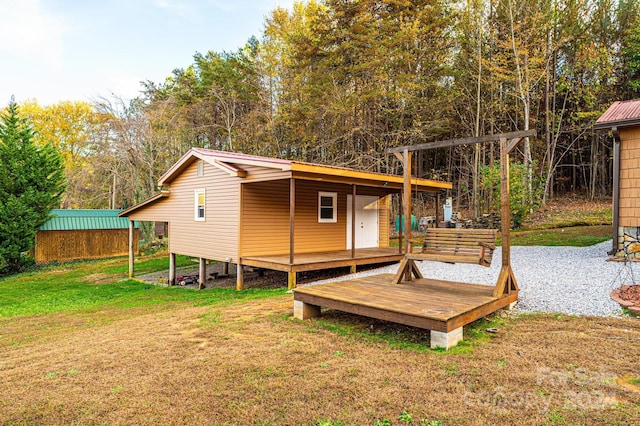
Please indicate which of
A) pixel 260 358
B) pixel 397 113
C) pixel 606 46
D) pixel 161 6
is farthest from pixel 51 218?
pixel 606 46

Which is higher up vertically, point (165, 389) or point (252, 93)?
point (252, 93)

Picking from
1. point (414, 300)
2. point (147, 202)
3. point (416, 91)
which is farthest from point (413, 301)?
point (416, 91)

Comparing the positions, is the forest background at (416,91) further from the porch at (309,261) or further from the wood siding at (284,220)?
the porch at (309,261)

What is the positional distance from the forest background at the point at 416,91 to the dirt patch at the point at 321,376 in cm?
1295

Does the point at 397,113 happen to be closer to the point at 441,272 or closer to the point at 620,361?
the point at 441,272

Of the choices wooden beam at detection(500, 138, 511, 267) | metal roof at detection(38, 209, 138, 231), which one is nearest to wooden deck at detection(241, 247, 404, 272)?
wooden beam at detection(500, 138, 511, 267)

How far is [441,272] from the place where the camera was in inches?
335

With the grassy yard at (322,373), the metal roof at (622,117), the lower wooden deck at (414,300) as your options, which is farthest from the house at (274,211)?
the metal roof at (622,117)

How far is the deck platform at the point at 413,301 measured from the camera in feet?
12.8

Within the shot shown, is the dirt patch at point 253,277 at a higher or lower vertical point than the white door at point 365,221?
lower

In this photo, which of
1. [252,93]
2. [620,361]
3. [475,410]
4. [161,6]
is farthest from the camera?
[252,93]

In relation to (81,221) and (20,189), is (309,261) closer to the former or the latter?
(20,189)

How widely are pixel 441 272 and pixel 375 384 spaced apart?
5.94 metres

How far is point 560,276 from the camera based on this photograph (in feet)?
23.1
